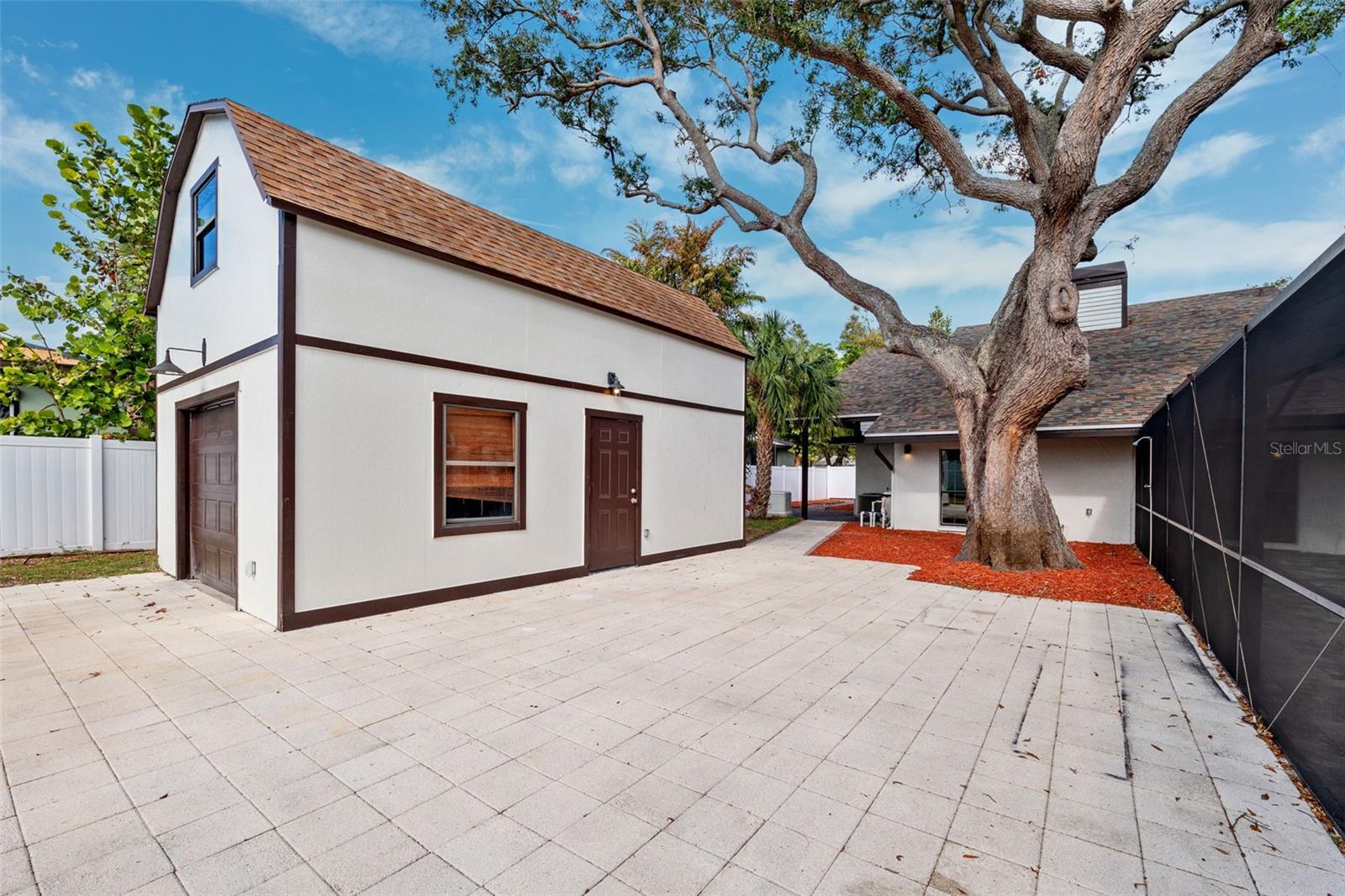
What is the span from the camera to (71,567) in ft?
24.3

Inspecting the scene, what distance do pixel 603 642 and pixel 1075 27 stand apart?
12179 mm

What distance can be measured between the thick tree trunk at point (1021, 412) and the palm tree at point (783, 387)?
492cm

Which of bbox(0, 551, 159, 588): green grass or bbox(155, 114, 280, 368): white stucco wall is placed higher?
bbox(155, 114, 280, 368): white stucco wall

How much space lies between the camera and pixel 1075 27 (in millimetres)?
9195

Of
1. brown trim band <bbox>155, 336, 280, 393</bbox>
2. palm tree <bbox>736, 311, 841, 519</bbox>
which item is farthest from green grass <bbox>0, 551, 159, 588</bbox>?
palm tree <bbox>736, 311, 841, 519</bbox>

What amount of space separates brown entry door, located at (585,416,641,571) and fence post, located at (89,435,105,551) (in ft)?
25.2

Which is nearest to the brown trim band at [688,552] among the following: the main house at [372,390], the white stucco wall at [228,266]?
the main house at [372,390]

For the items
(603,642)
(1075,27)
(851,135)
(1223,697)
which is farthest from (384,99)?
(1223,697)

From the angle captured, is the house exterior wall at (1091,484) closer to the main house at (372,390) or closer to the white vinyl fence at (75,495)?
the main house at (372,390)

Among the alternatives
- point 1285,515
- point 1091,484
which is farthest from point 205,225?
point 1091,484

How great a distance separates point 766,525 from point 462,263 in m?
10.0

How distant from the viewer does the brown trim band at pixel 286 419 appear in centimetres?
474

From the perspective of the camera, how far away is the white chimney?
43.2 ft

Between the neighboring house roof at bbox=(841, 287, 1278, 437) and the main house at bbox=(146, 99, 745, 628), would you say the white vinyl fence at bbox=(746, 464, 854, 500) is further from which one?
the main house at bbox=(146, 99, 745, 628)
